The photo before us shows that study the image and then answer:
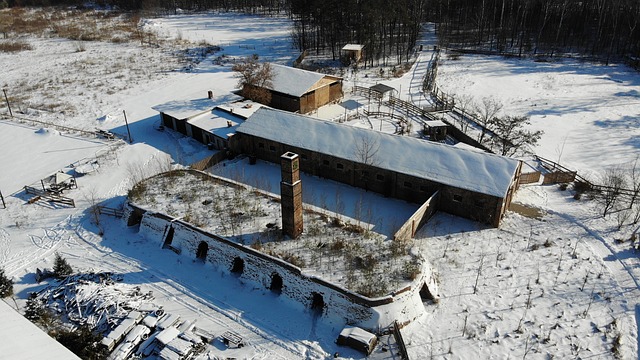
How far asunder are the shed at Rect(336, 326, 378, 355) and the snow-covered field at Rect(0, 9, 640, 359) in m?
0.53

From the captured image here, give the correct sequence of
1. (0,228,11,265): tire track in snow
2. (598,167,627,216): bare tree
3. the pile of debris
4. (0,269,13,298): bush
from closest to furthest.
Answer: the pile of debris, (0,269,13,298): bush, (0,228,11,265): tire track in snow, (598,167,627,216): bare tree

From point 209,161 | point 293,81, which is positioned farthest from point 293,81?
point 209,161

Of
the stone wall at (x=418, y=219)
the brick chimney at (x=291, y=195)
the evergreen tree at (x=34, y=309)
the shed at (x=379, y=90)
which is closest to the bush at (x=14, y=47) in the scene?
the shed at (x=379, y=90)

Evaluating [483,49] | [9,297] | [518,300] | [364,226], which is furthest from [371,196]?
[483,49]

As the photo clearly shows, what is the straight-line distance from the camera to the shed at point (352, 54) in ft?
191

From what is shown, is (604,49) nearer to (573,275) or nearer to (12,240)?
(573,275)

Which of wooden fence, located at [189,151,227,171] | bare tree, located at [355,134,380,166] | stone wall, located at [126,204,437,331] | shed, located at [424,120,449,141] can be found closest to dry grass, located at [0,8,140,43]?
wooden fence, located at [189,151,227,171]

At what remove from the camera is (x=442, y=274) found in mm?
24422

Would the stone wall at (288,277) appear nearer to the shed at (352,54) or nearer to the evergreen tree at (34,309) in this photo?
the evergreen tree at (34,309)

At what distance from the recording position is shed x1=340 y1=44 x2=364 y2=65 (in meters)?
58.1

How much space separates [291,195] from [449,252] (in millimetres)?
9413

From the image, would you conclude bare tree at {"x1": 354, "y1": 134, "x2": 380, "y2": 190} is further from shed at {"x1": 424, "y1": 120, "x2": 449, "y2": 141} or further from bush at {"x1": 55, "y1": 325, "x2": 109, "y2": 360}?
bush at {"x1": 55, "y1": 325, "x2": 109, "y2": 360}

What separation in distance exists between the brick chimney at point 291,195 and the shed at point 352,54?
124ft

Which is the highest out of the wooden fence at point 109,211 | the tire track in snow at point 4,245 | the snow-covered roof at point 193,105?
the snow-covered roof at point 193,105
